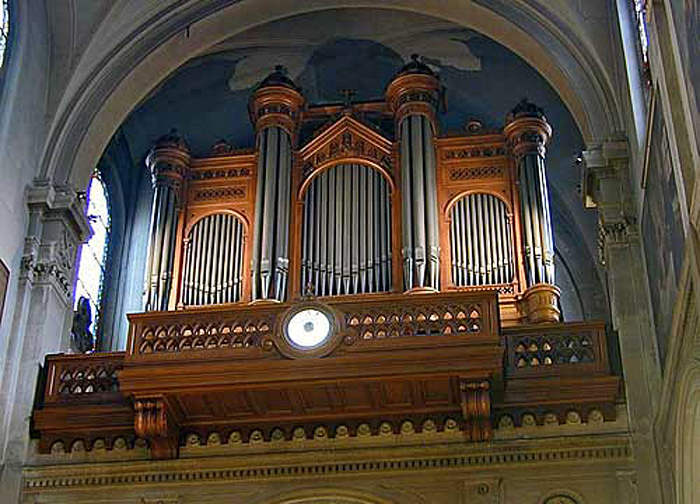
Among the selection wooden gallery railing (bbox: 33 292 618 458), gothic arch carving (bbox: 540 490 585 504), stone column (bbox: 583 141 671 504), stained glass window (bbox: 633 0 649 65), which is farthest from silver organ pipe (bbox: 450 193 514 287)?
stained glass window (bbox: 633 0 649 65)

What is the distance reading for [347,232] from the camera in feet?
52.0

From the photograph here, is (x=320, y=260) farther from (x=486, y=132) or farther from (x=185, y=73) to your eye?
(x=185, y=73)

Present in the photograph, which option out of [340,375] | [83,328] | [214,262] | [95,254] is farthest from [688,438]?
[95,254]

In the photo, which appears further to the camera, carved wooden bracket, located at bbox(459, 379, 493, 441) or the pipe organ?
the pipe organ

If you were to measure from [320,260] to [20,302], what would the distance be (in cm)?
364

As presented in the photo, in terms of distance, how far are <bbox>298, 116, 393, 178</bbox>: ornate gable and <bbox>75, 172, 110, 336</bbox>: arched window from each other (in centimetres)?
295

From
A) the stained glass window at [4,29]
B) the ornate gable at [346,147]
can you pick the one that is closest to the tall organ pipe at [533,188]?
the ornate gable at [346,147]

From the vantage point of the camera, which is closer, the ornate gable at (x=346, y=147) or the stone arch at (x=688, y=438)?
the stone arch at (x=688, y=438)

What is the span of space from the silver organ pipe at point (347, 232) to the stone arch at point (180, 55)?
7.60ft

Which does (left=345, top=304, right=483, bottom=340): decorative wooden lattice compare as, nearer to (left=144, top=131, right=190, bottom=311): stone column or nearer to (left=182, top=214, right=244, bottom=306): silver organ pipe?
(left=182, top=214, right=244, bottom=306): silver organ pipe

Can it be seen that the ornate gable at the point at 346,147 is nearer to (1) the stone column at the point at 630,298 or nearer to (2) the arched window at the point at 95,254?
(2) the arched window at the point at 95,254

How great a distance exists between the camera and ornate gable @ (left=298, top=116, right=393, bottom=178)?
54.6 feet

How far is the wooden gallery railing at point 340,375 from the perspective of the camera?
13.0 metres

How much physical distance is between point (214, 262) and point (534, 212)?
4.05m
